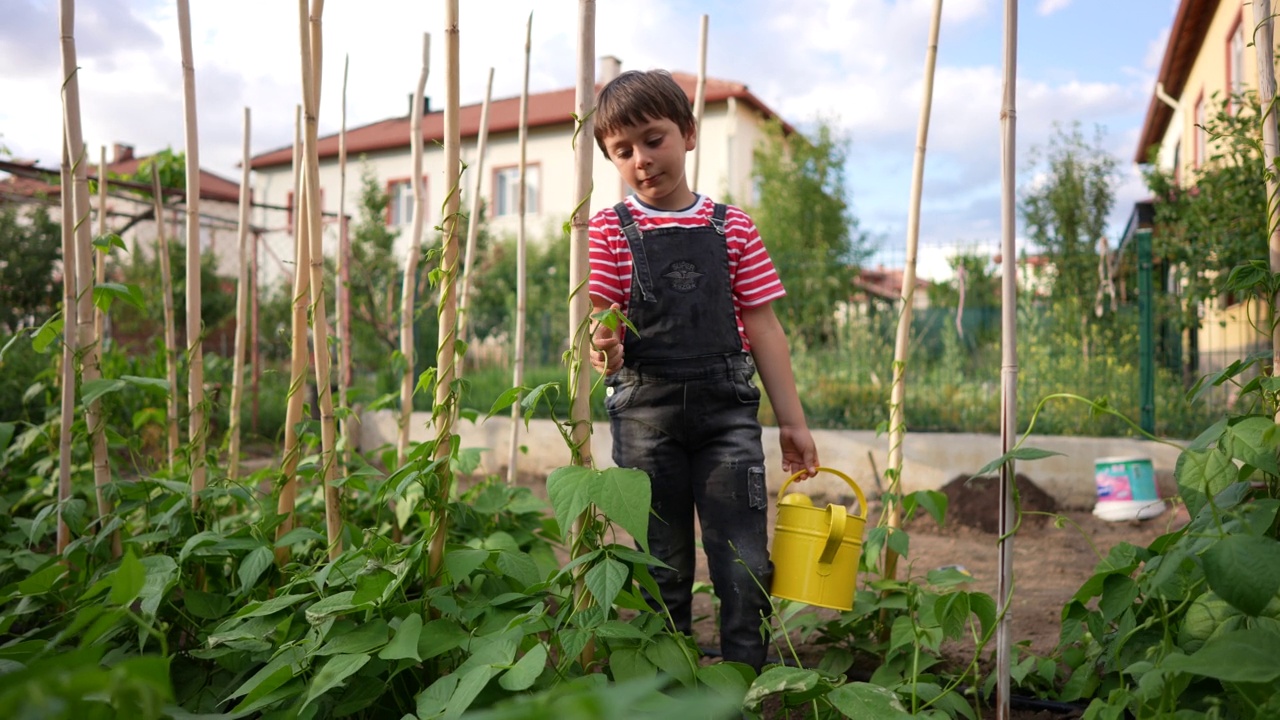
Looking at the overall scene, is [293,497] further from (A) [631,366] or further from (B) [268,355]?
(B) [268,355]

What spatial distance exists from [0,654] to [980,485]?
475cm

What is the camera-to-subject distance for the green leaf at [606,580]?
1.40 m

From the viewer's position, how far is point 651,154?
1.98 metres

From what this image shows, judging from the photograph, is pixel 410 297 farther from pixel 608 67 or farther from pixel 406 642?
pixel 608 67

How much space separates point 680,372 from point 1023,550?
3.05 m

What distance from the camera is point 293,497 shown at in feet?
7.22

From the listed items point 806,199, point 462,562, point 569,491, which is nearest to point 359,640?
point 462,562

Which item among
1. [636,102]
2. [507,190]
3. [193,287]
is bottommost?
[193,287]

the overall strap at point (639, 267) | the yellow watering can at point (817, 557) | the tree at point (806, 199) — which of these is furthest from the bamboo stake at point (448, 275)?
the tree at point (806, 199)

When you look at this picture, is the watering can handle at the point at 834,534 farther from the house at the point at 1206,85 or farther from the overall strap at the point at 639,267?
the house at the point at 1206,85

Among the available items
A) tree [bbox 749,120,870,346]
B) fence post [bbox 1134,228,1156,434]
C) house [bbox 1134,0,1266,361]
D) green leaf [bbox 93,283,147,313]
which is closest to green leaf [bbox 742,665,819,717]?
green leaf [bbox 93,283,147,313]

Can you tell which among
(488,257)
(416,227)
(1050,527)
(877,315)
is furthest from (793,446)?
(488,257)

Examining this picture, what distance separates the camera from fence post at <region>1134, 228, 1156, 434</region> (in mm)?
5238

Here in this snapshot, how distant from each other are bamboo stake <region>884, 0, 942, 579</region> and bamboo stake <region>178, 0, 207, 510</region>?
1769 millimetres
